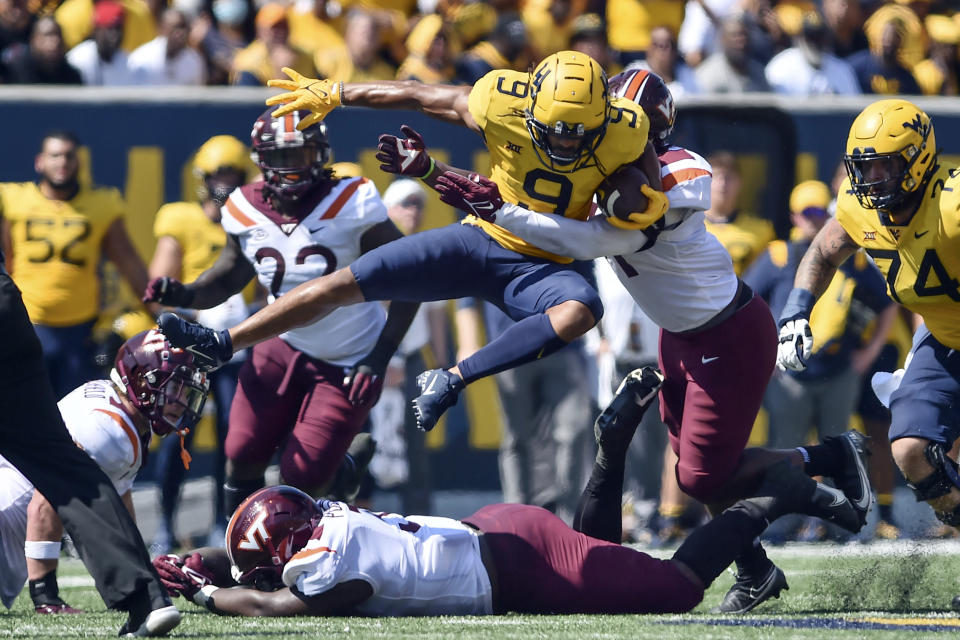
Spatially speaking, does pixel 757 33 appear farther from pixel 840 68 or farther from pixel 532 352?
pixel 532 352

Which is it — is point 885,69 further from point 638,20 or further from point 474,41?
point 474,41

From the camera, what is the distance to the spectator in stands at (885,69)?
9625mm

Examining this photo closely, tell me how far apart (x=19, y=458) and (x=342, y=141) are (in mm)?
4420

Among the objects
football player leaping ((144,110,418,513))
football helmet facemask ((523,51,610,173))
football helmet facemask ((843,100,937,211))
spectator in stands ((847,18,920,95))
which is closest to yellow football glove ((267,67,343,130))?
football player leaping ((144,110,418,513))

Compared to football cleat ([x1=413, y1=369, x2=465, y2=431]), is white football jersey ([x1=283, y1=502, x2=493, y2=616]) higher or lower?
lower

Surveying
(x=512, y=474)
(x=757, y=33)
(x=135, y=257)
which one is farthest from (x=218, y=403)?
(x=757, y=33)

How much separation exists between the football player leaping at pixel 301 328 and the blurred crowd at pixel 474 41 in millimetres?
2825

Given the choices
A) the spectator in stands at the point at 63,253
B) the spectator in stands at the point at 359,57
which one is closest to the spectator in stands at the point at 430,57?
the spectator in stands at the point at 359,57

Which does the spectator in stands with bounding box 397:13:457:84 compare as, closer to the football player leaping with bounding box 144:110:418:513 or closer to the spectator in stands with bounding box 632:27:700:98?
the spectator in stands with bounding box 632:27:700:98

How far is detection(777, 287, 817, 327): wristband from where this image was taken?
18.0 ft

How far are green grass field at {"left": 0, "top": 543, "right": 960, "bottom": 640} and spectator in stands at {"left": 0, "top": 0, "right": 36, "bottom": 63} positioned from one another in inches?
152

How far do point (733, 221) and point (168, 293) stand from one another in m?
3.57

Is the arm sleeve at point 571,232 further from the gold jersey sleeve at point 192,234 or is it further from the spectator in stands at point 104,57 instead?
the spectator in stands at point 104,57

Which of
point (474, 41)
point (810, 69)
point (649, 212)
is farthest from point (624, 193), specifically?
point (474, 41)
